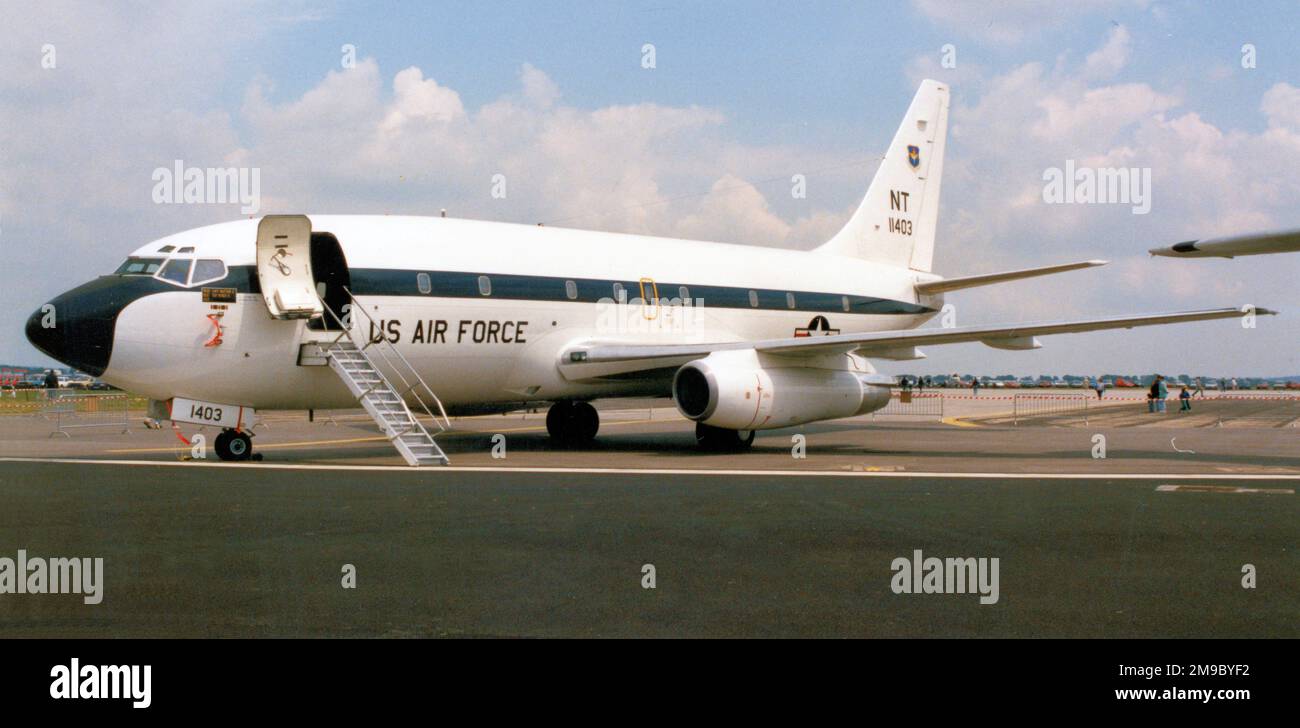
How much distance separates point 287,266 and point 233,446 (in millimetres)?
2877

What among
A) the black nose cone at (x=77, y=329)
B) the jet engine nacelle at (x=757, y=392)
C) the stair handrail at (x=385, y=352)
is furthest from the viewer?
the jet engine nacelle at (x=757, y=392)

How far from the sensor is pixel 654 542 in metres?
8.90

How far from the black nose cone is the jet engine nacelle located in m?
8.91

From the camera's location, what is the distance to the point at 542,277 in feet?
66.5

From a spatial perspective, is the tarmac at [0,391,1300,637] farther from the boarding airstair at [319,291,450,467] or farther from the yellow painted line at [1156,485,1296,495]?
the boarding airstair at [319,291,450,467]

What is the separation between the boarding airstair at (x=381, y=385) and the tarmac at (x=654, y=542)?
1.41 ft

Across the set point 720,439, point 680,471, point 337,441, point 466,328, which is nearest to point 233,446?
point 466,328

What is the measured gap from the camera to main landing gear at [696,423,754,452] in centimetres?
2052

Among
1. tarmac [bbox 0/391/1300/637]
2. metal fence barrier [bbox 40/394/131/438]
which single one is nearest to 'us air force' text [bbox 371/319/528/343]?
tarmac [bbox 0/391/1300/637]

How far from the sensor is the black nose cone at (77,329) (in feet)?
51.8

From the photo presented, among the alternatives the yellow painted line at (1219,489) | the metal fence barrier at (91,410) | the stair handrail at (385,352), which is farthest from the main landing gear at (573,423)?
the metal fence barrier at (91,410)

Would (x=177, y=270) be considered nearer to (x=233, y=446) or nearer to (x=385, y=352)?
(x=233, y=446)

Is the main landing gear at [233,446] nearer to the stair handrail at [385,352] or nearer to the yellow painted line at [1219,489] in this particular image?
the stair handrail at [385,352]

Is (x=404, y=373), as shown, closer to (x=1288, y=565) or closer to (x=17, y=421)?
(x=1288, y=565)
